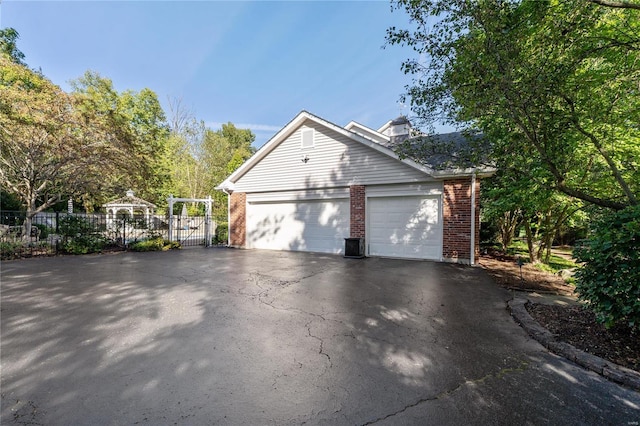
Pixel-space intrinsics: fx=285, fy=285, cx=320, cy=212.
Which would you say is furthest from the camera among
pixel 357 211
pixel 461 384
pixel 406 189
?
pixel 357 211

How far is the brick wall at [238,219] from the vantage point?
13.2m

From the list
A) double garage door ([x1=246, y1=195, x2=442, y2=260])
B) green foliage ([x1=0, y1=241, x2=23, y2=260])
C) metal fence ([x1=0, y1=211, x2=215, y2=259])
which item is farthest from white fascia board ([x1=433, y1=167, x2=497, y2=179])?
green foliage ([x1=0, y1=241, x2=23, y2=260])

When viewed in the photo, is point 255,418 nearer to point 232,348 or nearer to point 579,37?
point 232,348

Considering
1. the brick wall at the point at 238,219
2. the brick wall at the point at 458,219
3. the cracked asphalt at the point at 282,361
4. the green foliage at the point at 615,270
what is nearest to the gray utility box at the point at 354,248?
the brick wall at the point at 458,219

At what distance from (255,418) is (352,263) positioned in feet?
23.1

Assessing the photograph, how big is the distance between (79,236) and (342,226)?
10351mm

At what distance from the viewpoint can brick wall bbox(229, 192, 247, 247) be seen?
13.2 meters

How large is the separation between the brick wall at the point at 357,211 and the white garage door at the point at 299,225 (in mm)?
350

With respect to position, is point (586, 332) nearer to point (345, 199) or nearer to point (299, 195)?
point (345, 199)

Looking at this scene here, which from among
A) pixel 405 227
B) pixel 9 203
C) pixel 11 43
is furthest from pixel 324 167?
pixel 11 43

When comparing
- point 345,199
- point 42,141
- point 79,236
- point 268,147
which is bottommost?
point 79,236

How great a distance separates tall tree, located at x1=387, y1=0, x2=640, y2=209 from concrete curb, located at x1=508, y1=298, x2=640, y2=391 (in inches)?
97.0

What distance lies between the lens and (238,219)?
1332cm

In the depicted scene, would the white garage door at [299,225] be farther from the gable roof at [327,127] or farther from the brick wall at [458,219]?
the brick wall at [458,219]
